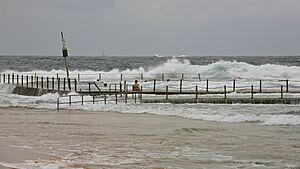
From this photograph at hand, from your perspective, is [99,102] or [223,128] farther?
[99,102]

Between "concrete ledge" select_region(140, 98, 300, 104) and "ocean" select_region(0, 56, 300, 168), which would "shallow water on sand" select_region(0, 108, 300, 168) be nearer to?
"ocean" select_region(0, 56, 300, 168)

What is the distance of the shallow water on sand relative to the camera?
13.3 meters

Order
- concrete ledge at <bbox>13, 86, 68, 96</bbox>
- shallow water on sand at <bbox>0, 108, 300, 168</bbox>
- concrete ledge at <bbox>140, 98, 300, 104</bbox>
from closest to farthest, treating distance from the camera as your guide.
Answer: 1. shallow water on sand at <bbox>0, 108, 300, 168</bbox>
2. concrete ledge at <bbox>140, 98, 300, 104</bbox>
3. concrete ledge at <bbox>13, 86, 68, 96</bbox>

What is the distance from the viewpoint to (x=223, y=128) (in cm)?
2027

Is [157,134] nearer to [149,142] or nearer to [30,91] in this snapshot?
[149,142]

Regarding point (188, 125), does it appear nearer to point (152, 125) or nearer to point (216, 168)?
point (152, 125)

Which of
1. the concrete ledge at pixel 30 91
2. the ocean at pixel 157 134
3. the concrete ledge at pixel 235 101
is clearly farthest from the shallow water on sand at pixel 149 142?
the concrete ledge at pixel 30 91

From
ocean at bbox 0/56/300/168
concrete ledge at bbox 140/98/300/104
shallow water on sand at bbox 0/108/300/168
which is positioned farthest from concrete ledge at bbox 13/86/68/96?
shallow water on sand at bbox 0/108/300/168

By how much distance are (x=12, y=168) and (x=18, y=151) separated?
2622 mm

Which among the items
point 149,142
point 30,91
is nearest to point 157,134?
point 149,142

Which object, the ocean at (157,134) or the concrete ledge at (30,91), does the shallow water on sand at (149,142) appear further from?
the concrete ledge at (30,91)

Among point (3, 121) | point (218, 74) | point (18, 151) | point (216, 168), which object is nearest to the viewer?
point (216, 168)

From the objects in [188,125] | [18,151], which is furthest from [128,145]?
[188,125]

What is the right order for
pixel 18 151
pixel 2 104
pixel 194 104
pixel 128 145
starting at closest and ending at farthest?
pixel 18 151
pixel 128 145
pixel 194 104
pixel 2 104
